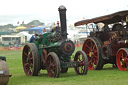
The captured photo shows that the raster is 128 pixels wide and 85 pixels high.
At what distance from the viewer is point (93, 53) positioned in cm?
1327

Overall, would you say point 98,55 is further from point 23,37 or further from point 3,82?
point 23,37

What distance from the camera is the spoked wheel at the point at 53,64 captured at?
9.42m

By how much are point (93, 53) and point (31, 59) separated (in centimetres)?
330

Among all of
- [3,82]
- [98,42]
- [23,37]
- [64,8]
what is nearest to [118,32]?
[98,42]

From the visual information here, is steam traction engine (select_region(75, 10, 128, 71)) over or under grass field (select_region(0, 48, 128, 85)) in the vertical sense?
over

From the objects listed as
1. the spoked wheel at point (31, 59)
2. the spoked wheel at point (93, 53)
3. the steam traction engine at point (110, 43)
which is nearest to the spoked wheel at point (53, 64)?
the spoked wheel at point (31, 59)

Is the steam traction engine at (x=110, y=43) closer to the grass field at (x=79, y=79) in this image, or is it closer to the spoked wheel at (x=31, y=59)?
the grass field at (x=79, y=79)

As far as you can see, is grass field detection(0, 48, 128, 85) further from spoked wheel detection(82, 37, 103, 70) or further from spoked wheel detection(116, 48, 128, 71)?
spoked wheel detection(82, 37, 103, 70)

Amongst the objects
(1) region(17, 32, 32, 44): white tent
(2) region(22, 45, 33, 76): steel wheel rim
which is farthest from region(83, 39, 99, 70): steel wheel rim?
(1) region(17, 32, 32, 44): white tent

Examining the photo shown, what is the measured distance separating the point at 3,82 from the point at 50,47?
3.15 metres

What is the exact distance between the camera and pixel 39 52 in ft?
36.3

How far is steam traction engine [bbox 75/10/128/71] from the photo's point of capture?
453 inches

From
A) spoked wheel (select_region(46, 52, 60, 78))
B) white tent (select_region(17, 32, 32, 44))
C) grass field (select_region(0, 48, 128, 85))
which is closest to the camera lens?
grass field (select_region(0, 48, 128, 85))

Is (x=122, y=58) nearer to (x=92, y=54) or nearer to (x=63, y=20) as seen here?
(x=92, y=54)
